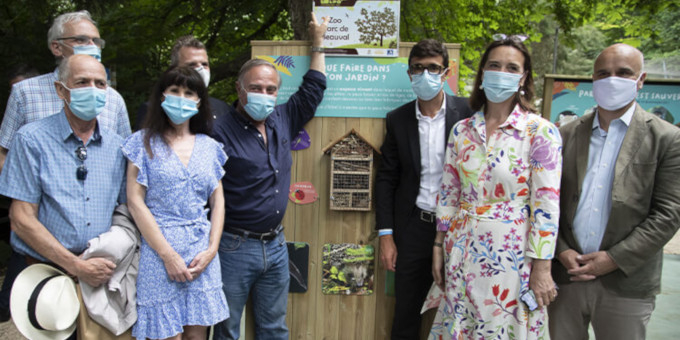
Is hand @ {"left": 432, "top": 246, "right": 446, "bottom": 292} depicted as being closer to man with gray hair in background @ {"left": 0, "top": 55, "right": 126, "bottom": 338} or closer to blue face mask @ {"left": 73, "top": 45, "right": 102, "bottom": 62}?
man with gray hair in background @ {"left": 0, "top": 55, "right": 126, "bottom": 338}

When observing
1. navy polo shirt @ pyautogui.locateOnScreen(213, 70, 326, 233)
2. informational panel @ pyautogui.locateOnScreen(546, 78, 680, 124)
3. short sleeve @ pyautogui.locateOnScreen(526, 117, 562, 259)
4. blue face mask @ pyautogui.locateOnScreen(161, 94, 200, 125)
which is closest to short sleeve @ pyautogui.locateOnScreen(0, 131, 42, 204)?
blue face mask @ pyautogui.locateOnScreen(161, 94, 200, 125)

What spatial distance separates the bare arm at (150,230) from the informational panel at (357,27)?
172cm

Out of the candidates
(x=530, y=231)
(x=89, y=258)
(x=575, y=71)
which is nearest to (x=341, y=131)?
(x=530, y=231)

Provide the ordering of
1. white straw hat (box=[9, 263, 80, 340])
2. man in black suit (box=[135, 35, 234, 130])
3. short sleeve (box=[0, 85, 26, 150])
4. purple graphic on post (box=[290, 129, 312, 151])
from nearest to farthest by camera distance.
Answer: white straw hat (box=[9, 263, 80, 340]) → short sleeve (box=[0, 85, 26, 150]) → man in black suit (box=[135, 35, 234, 130]) → purple graphic on post (box=[290, 129, 312, 151])

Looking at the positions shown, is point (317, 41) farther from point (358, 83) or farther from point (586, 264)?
point (586, 264)

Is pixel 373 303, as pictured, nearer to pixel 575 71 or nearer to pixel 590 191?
pixel 590 191

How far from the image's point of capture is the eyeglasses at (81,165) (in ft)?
8.18

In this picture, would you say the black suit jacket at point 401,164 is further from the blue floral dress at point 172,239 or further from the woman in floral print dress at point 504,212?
the blue floral dress at point 172,239

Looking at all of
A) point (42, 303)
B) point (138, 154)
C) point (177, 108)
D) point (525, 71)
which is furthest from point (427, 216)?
point (42, 303)

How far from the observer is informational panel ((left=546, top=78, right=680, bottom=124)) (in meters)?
4.44

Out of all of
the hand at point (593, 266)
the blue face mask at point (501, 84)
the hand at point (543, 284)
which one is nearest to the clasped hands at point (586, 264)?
the hand at point (593, 266)

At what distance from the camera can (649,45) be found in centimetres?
2002

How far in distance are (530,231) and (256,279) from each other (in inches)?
67.7

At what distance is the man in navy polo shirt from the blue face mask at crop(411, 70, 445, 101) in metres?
0.93
